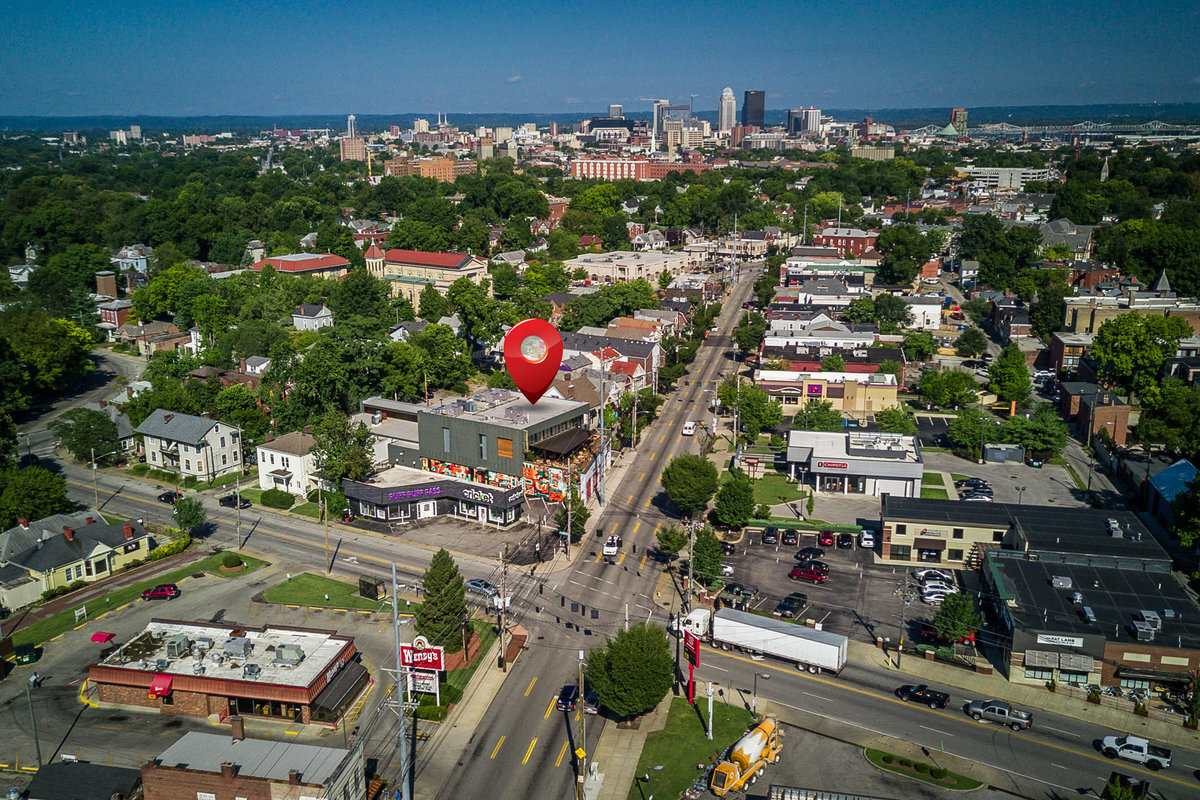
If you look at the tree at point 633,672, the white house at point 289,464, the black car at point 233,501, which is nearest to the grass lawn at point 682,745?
the tree at point 633,672

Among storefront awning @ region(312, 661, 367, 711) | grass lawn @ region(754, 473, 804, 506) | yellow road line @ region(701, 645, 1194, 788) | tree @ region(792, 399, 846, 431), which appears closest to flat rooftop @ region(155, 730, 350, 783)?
storefront awning @ region(312, 661, 367, 711)

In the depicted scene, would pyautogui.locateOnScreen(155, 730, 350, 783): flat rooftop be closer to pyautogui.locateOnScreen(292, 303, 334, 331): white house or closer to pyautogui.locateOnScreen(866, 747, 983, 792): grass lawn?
pyautogui.locateOnScreen(866, 747, 983, 792): grass lawn

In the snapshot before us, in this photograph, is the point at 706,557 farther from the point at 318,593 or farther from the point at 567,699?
the point at 318,593

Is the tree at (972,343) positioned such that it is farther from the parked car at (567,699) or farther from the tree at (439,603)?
the tree at (439,603)

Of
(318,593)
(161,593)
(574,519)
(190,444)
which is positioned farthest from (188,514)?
(574,519)

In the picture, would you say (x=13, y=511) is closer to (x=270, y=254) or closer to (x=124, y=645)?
(x=124, y=645)

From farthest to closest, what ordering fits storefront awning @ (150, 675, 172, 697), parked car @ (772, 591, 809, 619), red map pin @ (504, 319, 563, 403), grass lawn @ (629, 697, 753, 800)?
parked car @ (772, 591, 809, 619), red map pin @ (504, 319, 563, 403), storefront awning @ (150, 675, 172, 697), grass lawn @ (629, 697, 753, 800)
